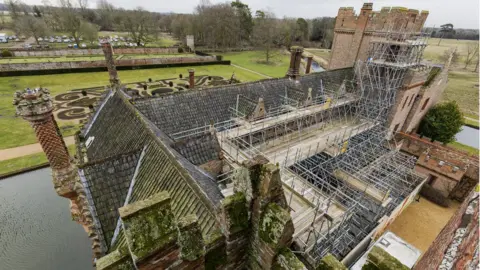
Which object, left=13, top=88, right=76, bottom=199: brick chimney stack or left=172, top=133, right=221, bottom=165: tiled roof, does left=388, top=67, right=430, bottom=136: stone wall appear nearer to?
left=172, top=133, right=221, bottom=165: tiled roof

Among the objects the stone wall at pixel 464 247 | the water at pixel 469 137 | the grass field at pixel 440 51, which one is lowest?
the water at pixel 469 137

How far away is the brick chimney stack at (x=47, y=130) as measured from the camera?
8938 millimetres

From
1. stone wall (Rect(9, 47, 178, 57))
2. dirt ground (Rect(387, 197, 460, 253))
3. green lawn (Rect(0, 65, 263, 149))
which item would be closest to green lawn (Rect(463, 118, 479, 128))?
dirt ground (Rect(387, 197, 460, 253))

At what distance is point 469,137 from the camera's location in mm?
34094

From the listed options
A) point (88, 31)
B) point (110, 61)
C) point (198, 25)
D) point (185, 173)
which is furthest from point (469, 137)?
point (88, 31)

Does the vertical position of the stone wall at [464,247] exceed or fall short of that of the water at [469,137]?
it exceeds it

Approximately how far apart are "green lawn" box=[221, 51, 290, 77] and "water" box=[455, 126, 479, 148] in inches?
1432

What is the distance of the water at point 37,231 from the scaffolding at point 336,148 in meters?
9.76

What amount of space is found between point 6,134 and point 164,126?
2340 cm

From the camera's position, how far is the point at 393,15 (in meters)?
21.5

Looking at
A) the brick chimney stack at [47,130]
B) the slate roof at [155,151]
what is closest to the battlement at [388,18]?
the slate roof at [155,151]

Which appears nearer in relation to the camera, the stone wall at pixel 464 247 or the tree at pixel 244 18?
the stone wall at pixel 464 247

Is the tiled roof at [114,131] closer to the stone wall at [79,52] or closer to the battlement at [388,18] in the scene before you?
the battlement at [388,18]

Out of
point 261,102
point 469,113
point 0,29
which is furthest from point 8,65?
point 469,113
